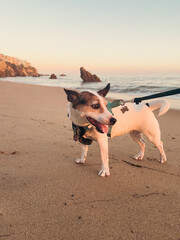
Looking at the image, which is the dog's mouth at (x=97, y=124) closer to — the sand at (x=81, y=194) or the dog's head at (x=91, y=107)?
the dog's head at (x=91, y=107)

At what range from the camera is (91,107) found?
2.40 metres

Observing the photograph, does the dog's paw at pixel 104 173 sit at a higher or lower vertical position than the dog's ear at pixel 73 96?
lower

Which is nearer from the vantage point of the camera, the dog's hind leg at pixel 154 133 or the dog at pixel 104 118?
the dog at pixel 104 118

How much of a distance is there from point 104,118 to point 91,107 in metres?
0.21

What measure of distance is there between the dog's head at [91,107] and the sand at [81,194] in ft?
2.60

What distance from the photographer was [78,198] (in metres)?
2.12

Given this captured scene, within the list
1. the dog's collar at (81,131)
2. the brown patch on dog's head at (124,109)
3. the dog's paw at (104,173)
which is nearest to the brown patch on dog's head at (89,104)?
the dog's collar at (81,131)

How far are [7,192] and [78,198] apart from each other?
2.47 ft

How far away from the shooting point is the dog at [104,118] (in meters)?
2.41

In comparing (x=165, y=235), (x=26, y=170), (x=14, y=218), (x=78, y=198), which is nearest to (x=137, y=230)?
(x=165, y=235)

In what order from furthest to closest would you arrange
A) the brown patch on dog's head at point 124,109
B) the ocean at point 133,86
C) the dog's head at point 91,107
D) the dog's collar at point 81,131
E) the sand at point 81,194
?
the ocean at point 133,86
the brown patch on dog's head at point 124,109
the dog's collar at point 81,131
the dog's head at point 91,107
the sand at point 81,194

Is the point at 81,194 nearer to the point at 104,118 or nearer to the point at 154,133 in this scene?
the point at 104,118


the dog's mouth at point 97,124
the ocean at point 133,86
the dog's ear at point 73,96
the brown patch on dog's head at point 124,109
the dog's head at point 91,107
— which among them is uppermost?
the dog's ear at point 73,96

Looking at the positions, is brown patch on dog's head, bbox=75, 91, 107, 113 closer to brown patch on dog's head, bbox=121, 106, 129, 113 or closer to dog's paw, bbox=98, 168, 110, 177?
brown patch on dog's head, bbox=121, 106, 129, 113
